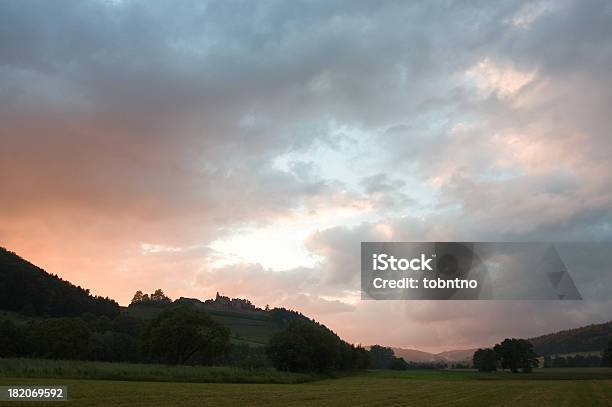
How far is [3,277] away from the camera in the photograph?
615 feet

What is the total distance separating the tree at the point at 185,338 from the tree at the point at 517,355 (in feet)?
347

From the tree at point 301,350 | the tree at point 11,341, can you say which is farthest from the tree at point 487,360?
the tree at point 11,341

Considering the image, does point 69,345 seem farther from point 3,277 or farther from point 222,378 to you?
point 3,277

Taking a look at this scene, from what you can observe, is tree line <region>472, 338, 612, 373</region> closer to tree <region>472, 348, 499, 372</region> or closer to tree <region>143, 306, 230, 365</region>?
tree <region>472, 348, 499, 372</region>

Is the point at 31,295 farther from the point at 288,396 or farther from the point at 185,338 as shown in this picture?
the point at 288,396

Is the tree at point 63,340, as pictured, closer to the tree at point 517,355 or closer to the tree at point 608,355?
the tree at point 517,355

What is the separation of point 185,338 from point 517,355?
11611 cm

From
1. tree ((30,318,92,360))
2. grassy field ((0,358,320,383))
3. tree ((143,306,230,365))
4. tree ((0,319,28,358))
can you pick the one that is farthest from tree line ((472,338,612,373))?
tree ((0,319,28,358))

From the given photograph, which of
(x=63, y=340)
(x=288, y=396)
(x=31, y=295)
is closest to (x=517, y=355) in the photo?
(x=63, y=340)

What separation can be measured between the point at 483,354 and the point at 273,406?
6577 inches

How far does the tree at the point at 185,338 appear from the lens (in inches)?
4220

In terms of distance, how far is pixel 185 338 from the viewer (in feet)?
353

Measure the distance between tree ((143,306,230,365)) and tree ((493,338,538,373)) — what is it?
10587 centimetres

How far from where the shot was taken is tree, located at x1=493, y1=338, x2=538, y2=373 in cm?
17000
